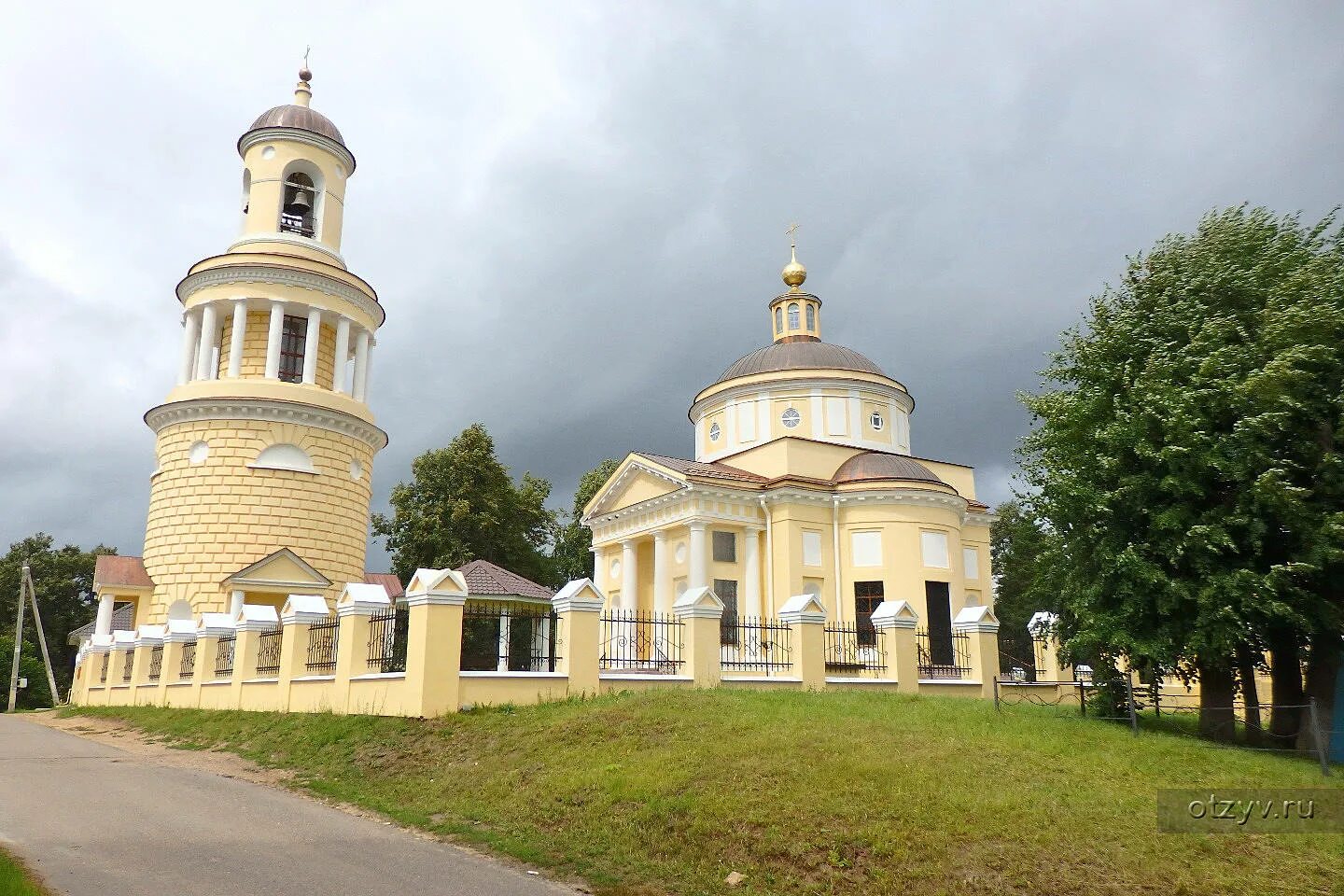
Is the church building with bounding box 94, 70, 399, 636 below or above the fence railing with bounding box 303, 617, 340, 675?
above

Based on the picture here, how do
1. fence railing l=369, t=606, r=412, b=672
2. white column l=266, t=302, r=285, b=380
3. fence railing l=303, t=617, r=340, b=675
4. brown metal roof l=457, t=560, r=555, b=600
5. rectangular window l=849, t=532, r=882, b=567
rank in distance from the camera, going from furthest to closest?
1. white column l=266, t=302, r=285, b=380
2. rectangular window l=849, t=532, r=882, b=567
3. brown metal roof l=457, t=560, r=555, b=600
4. fence railing l=303, t=617, r=340, b=675
5. fence railing l=369, t=606, r=412, b=672

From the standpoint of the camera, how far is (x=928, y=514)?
1140 inches

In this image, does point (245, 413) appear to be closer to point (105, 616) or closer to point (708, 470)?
point (105, 616)

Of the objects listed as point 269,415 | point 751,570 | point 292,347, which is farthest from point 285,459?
point 751,570

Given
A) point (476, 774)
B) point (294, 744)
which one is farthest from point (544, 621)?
point (476, 774)

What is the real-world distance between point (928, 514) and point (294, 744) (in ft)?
64.7

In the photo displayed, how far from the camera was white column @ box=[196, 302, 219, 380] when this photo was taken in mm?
30984

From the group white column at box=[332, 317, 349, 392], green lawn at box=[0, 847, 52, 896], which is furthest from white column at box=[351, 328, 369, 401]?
green lawn at box=[0, 847, 52, 896]

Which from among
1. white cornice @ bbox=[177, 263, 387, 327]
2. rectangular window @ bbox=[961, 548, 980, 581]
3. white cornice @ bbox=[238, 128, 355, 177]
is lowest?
rectangular window @ bbox=[961, 548, 980, 581]

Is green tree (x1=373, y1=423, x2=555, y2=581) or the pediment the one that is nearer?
the pediment

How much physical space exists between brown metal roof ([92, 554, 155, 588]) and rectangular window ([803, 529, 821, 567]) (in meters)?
19.2

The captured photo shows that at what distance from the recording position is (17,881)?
6.63 metres

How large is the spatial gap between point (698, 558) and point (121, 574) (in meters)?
17.0

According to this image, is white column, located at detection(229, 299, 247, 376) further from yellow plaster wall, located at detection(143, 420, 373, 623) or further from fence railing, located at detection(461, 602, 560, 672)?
fence railing, located at detection(461, 602, 560, 672)
